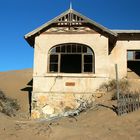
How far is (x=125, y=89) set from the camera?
73.3ft

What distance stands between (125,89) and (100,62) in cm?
257

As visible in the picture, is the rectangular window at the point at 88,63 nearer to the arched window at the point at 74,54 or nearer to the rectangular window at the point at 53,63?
the arched window at the point at 74,54

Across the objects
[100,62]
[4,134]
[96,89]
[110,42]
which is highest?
[110,42]

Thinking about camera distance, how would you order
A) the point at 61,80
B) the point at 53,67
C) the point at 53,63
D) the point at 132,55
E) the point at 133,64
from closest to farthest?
the point at 61,80 → the point at 53,63 → the point at 53,67 → the point at 132,55 → the point at 133,64

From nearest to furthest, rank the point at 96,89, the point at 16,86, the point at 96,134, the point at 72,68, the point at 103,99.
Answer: the point at 96,134 < the point at 103,99 < the point at 96,89 < the point at 72,68 < the point at 16,86

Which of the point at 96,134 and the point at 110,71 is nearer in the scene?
the point at 96,134

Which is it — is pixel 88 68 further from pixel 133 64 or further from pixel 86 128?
pixel 86 128

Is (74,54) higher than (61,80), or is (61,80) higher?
(74,54)

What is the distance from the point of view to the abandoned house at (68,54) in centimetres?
2286

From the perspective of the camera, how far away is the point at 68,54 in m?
24.2

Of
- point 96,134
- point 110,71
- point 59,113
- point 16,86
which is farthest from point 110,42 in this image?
point 96,134

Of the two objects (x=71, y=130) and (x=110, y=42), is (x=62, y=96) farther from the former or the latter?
(x=71, y=130)

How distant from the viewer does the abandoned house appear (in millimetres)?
22859

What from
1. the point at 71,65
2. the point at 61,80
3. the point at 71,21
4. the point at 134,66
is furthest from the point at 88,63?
the point at 134,66
